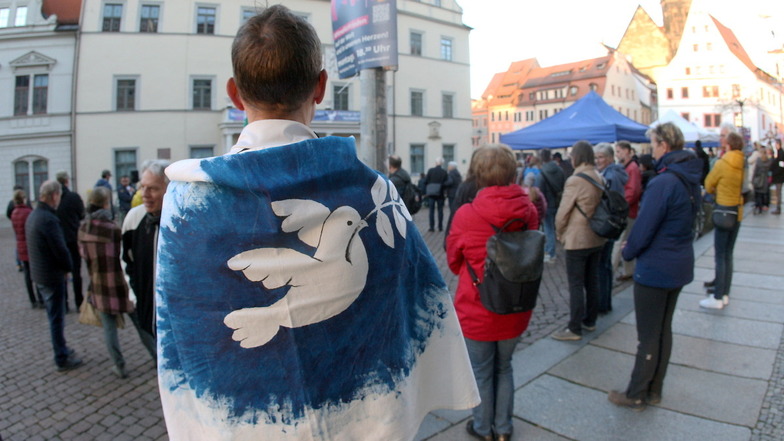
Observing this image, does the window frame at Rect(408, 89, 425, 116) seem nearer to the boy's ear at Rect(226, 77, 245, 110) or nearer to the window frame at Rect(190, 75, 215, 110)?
the window frame at Rect(190, 75, 215, 110)

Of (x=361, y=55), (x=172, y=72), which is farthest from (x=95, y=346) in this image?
(x=172, y=72)

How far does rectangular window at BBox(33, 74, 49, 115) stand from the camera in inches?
1093

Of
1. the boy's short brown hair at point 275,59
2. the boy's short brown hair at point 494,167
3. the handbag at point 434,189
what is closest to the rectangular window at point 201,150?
the handbag at point 434,189

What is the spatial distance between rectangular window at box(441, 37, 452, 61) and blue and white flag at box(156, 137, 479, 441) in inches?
1420

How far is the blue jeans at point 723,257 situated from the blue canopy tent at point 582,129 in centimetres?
534

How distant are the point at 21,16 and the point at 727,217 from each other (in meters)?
36.2

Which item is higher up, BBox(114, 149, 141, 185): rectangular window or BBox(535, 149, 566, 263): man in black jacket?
BBox(114, 149, 141, 185): rectangular window

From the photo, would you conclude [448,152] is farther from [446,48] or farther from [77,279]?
[77,279]

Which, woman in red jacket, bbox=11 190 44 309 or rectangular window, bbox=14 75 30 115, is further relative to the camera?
rectangular window, bbox=14 75 30 115

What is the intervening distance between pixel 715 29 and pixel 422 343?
76971 mm

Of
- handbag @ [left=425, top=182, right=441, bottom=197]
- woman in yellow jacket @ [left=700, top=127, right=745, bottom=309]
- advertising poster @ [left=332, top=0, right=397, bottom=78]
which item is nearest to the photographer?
advertising poster @ [left=332, top=0, right=397, bottom=78]

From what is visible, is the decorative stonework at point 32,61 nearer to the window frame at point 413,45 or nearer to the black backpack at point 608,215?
the window frame at point 413,45

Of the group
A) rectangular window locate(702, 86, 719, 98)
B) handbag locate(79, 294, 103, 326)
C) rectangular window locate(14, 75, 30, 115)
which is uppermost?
rectangular window locate(702, 86, 719, 98)

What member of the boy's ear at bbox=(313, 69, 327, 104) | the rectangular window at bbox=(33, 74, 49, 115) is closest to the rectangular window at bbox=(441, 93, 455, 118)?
the rectangular window at bbox=(33, 74, 49, 115)
